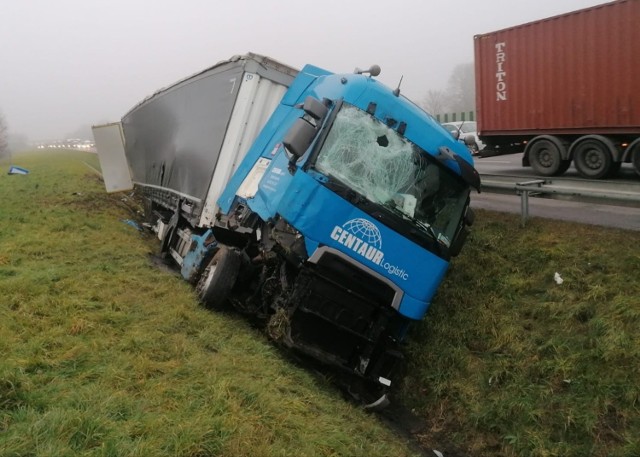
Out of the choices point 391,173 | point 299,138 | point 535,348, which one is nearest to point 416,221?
point 391,173

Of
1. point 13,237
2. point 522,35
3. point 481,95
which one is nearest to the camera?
point 13,237

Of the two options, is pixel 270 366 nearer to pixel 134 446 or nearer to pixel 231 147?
pixel 134 446

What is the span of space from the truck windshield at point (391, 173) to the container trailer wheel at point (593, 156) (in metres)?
6.34

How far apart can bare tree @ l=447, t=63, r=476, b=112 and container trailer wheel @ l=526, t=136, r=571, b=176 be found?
48.0 m

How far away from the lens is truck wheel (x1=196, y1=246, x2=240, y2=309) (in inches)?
208

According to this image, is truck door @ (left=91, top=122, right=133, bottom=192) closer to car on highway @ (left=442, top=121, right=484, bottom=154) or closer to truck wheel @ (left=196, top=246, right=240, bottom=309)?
car on highway @ (left=442, top=121, right=484, bottom=154)

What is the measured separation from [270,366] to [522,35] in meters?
9.67

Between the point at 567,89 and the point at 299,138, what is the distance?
314 inches

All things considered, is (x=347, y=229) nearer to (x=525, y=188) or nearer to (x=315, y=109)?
(x=315, y=109)

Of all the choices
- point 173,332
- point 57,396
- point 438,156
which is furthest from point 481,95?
point 57,396

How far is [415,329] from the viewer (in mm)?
5824

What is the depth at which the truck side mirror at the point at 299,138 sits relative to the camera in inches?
174

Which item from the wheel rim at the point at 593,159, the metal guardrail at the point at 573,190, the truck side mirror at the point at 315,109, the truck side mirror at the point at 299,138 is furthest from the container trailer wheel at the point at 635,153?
the truck side mirror at the point at 299,138

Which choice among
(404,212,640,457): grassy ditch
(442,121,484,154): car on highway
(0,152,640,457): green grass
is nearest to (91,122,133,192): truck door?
(0,152,640,457): green grass
